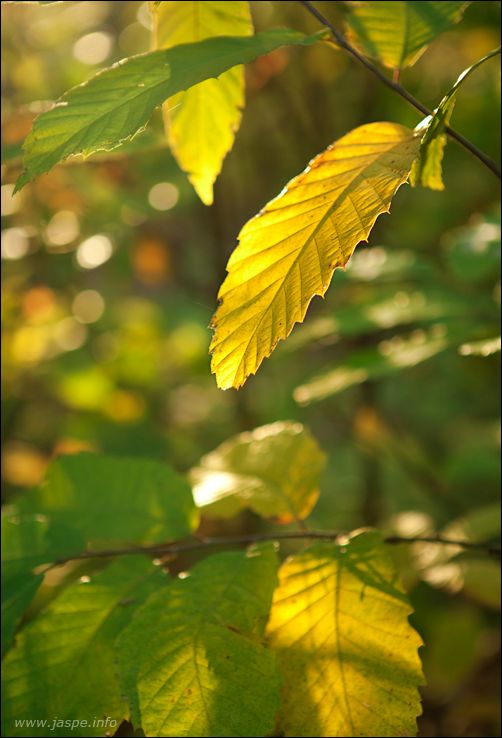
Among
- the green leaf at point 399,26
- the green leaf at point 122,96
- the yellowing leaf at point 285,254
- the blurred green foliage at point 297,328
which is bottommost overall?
the blurred green foliage at point 297,328

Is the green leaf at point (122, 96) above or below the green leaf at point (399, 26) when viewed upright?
above

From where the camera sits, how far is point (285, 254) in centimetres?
68

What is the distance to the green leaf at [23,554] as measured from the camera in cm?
93

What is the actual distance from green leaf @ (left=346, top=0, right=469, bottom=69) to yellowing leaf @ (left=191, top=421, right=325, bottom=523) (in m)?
0.53

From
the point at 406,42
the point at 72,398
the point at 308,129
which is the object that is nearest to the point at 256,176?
the point at 308,129

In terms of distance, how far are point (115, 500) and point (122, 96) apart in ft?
1.87

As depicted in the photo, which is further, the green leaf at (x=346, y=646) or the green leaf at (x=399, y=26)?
the green leaf at (x=399, y=26)

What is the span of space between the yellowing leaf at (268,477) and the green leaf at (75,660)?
0.56 ft

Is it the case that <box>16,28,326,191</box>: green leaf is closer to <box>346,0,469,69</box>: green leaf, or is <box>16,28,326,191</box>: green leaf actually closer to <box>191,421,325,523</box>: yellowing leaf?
<box>346,0,469,69</box>: green leaf

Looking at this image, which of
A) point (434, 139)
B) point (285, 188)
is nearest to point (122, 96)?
point (285, 188)

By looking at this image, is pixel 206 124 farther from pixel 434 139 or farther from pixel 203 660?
pixel 203 660

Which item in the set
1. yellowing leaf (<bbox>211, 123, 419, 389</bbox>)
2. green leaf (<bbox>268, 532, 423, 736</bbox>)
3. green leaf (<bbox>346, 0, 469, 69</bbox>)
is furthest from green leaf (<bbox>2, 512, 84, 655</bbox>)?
green leaf (<bbox>346, 0, 469, 69</bbox>)

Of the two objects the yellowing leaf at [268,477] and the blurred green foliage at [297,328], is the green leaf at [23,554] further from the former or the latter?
the blurred green foliage at [297,328]

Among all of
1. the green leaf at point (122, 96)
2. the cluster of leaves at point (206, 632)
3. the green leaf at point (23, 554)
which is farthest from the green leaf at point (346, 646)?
the green leaf at point (122, 96)
